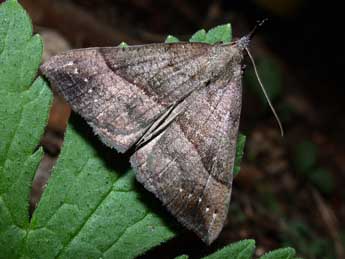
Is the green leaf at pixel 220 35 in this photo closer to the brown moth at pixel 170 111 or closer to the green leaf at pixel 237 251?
the brown moth at pixel 170 111

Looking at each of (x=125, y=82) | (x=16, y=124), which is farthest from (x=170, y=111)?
(x=16, y=124)

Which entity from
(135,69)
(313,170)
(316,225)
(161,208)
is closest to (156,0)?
(313,170)

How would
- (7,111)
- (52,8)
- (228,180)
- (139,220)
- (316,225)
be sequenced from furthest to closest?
(316,225)
(52,8)
(228,180)
(139,220)
(7,111)

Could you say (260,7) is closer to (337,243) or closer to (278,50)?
(278,50)

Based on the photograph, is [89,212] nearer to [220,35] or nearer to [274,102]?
[220,35]

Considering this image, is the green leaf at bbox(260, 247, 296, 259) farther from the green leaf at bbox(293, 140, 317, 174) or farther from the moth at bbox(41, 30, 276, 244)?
the green leaf at bbox(293, 140, 317, 174)

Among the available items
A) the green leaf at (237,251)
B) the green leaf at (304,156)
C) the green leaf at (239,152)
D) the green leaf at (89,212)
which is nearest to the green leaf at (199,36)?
the green leaf at (239,152)
